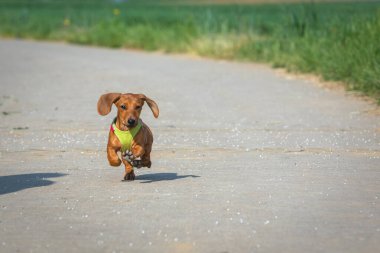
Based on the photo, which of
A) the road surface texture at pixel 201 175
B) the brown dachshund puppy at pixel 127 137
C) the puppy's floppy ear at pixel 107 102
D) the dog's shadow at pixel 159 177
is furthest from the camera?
the dog's shadow at pixel 159 177

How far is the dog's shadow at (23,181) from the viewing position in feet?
32.0

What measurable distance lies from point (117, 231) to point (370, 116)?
9.50 m

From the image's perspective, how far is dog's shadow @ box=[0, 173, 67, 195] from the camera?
32.0 ft

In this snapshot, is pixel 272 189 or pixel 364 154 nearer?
pixel 272 189

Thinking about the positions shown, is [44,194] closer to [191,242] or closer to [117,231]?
[117,231]

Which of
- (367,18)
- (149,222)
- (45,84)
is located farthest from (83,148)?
(367,18)

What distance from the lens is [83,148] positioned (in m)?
12.9

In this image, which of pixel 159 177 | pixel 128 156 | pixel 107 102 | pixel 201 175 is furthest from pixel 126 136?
pixel 201 175

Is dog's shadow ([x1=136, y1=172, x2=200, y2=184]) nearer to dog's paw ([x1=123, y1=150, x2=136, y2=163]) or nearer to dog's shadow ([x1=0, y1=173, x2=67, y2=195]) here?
dog's paw ([x1=123, y1=150, x2=136, y2=163])

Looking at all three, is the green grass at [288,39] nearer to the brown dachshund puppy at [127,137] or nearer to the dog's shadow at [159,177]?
the dog's shadow at [159,177]

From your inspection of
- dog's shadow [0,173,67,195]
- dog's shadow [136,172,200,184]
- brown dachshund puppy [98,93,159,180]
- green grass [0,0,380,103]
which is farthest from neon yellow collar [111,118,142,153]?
green grass [0,0,380,103]

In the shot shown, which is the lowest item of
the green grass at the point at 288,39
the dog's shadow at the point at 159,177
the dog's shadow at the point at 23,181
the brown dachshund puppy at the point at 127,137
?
the dog's shadow at the point at 159,177

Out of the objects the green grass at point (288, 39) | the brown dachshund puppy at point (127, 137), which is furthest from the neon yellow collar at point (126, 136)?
the green grass at point (288, 39)

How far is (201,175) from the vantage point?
10.6m
